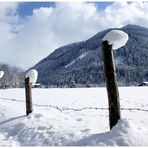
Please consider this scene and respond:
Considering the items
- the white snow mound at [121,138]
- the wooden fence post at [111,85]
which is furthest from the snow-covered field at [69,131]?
Result: the wooden fence post at [111,85]

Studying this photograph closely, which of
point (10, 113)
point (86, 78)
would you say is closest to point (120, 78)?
point (86, 78)

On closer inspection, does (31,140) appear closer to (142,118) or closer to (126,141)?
(126,141)

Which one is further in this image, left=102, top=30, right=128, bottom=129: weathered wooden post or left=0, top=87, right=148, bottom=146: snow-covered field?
left=102, top=30, right=128, bottom=129: weathered wooden post

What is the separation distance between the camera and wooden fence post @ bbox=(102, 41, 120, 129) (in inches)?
343

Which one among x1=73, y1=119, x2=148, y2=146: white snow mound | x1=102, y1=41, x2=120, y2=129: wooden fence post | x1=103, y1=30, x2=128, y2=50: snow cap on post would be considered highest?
x1=103, y1=30, x2=128, y2=50: snow cap on post

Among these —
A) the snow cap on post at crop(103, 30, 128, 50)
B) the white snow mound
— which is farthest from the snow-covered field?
the snow cap on post at crop(103, 30, 128, 50)

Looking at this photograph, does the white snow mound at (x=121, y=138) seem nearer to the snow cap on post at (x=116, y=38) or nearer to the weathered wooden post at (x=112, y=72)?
the weathered wooden post at (x=112, y=72)

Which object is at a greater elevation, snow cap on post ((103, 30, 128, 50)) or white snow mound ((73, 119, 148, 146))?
snow cap on post ((103, 30, 128, 50))

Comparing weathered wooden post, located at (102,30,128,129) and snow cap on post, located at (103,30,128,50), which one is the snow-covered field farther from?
snow cap on post, located at (103,30,128,50)

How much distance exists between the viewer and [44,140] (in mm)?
9477

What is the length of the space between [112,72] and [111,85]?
32cm

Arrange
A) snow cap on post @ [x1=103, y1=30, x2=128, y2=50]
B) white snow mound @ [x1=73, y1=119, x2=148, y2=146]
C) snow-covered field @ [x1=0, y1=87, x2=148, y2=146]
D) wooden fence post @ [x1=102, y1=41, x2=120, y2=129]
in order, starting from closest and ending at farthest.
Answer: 1. white snow mound @ [x1=73, y1=119, x2=148, y2=146]
2. snow-covered field @ [x1=0, y1=87, x2=148, y2=146]
3. wooden fence post @ [x1=102, y1=41, x2=120, y2=129]
4. snow cap on post @ [x1=103, y1=30, x2=128, y2=50]

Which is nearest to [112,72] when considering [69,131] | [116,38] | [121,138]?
[116,38]

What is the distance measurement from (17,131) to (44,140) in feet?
7.03
